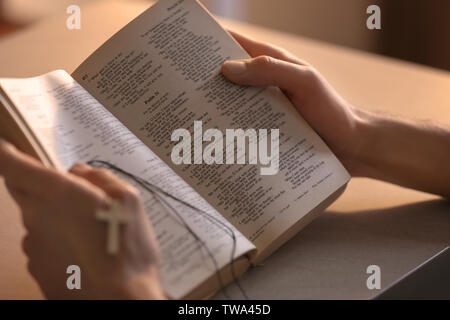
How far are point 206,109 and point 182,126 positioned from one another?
0.12 ft

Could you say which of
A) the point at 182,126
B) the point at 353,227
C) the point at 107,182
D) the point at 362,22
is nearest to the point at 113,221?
the point at 107,182

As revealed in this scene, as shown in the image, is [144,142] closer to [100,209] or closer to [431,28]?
[100,209]

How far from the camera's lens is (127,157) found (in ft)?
2.43

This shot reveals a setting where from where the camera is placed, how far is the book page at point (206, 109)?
786 mm

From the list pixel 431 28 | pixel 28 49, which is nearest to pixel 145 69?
pixel 28 49

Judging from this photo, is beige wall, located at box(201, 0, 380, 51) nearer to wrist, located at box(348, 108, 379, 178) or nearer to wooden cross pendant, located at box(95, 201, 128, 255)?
wrist, located at box(348, 108, 379, 178)

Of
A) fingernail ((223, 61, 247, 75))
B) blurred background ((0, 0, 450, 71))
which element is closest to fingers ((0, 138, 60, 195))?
fingernail ((223, 61, 247, 75))

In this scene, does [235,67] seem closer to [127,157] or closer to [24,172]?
[127,157]

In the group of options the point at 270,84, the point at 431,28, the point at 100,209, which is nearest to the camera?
the point at 100,209

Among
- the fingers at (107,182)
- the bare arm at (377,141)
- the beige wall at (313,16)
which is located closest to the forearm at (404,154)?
the bare arm at (377,141)

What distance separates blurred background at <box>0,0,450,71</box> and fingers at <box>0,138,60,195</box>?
1960 mm

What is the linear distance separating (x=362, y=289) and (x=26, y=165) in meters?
0.38

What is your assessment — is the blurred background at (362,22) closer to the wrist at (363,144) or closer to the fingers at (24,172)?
the wrist at (363,144)

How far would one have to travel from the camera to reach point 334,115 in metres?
0.90
